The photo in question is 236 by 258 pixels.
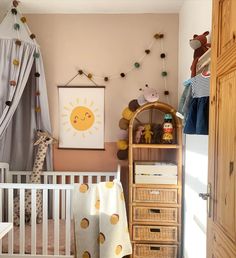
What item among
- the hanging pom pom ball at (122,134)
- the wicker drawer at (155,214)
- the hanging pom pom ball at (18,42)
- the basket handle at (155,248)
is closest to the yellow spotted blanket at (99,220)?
the wicker drawer at (155,214)

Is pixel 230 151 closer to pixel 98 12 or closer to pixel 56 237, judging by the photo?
pixel 56 237

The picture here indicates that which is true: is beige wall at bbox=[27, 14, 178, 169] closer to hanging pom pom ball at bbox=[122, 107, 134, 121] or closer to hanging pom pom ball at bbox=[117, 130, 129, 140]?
hanging pom pom ball at bbox=[117, 130, 129, 140]

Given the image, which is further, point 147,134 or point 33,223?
point 147,134

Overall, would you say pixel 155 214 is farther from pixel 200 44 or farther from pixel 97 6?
pixel 97 6

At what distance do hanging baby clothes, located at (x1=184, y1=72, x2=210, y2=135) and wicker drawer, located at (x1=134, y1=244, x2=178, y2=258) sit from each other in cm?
144

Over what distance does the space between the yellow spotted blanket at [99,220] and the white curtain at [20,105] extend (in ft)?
3.24

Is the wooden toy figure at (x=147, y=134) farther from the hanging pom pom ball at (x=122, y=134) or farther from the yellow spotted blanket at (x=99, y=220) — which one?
the yellow spotted blanket at (x=99, y=220)

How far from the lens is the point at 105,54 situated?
304cm

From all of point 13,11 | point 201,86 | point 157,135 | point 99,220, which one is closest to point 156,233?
point 99,220

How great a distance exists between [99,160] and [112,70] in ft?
3.30

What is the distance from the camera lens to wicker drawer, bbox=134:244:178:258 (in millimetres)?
2625

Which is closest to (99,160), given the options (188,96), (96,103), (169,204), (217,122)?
(96,103)

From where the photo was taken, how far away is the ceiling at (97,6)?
2.78 m

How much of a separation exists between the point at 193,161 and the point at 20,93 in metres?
1.76
